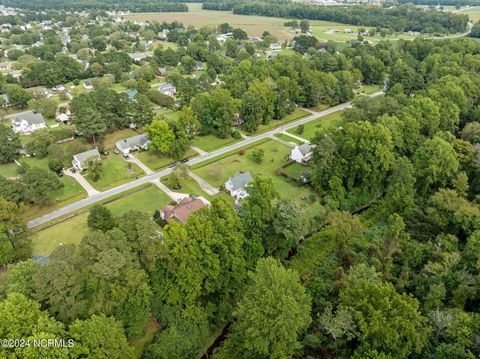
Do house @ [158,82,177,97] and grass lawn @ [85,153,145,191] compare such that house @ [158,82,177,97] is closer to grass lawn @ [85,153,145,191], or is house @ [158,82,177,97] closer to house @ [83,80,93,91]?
house @ [83,80,93,91]

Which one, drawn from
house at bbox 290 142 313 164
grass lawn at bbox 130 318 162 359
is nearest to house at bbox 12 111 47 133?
house at bbox 290 142 313 164

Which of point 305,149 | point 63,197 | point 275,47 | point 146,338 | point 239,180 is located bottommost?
point 275,47

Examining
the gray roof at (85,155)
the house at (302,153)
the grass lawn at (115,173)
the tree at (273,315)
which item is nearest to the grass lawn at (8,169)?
the gray roof at (85,155)

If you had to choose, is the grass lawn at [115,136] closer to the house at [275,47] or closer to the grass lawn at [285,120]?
the grass lawn at [285,120]

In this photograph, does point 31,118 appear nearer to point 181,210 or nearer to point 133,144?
point 133,144

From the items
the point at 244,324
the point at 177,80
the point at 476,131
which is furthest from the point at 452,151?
the point at 177,80

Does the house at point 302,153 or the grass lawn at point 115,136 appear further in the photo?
the grass lawn at point 115,136

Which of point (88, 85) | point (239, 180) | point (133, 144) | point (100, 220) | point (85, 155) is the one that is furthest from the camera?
point (88, 85)

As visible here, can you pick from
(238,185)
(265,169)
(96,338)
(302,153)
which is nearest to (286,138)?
(302,153)
